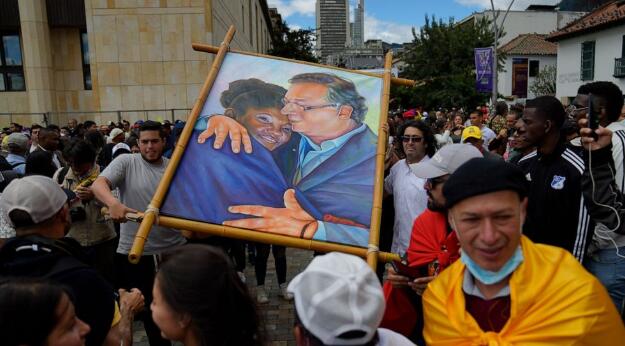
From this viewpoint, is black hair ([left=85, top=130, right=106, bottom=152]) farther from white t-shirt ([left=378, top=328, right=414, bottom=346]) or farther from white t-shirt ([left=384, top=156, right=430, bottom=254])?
white t-shirt ([left=378, top=328, right=414, bottom=346])

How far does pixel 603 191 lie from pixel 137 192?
3.39 m

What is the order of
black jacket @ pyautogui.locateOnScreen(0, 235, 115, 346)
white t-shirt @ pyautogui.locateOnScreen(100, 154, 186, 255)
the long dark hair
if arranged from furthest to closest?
white t-shirt @ pyautogui.locateOnScreen(100, 154, 186, 255) → black jacket @ pyautogui.locateOnScreen(0, 235, 115, 346) → the long dark hair

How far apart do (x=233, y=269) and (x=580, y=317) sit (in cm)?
122

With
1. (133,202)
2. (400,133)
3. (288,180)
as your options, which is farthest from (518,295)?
(133,202)

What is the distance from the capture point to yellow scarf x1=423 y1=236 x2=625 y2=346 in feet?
5.09

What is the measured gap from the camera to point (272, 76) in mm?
3502

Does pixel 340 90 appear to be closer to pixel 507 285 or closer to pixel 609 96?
pixel 609 96

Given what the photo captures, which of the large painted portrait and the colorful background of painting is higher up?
the colorful background of painting

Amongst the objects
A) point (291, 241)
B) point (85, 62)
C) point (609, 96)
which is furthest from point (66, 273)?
point (85, 62)

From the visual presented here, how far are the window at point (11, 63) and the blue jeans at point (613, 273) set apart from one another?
27.7 meters

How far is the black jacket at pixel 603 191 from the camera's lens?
8.16ft

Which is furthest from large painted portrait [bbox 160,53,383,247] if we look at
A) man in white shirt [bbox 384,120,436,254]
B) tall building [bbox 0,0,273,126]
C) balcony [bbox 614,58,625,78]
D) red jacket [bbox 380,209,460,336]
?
balcony [bbox 614,58,625,78]

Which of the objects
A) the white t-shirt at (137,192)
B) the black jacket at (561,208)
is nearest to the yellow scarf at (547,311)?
the black jacket at (561,208)

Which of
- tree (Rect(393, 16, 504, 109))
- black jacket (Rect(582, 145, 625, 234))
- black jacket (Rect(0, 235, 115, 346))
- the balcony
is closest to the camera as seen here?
black jacket (Rect(0, 235, 115, 346))
